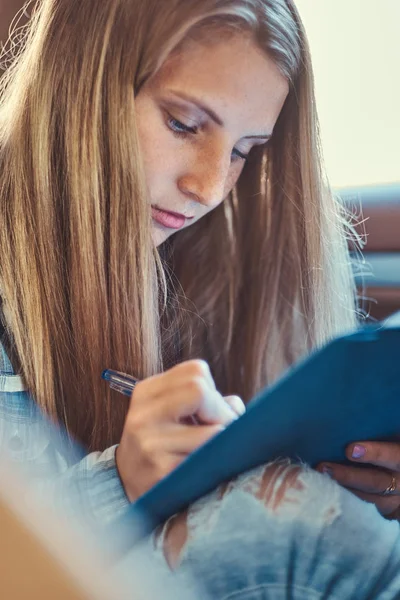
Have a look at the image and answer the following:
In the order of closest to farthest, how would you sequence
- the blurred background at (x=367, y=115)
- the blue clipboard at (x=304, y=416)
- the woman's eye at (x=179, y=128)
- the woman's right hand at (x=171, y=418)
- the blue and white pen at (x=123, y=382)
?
the blue clipboard at (x=304, y=416)
the woman's right hand at (x=171, y=418)
the blue and white pen at (x=123, y=382)
the woman's eye at (x=179, y=128)
the blurred background at (x=367, y=115)

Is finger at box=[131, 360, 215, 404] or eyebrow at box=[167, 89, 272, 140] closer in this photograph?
finger at box=[131, 360, 215, 404]

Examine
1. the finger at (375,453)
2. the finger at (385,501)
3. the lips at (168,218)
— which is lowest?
the finger at (385,501)

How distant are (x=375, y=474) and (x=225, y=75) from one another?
1.37 feet

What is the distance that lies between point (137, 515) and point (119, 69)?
455 millimetres

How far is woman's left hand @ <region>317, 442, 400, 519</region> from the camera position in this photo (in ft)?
1.74

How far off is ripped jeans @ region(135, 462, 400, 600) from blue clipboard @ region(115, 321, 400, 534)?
0.08 ft

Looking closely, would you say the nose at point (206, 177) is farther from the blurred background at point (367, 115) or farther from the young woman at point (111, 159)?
the blurred background at point (367, 115)

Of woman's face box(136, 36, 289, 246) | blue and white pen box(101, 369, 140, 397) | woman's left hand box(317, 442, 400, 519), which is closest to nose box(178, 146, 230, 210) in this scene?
woman's face box(136, 36, 289, 246)

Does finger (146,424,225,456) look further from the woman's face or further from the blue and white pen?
the woman's face

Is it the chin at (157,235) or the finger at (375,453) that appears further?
the chin at (157,235)

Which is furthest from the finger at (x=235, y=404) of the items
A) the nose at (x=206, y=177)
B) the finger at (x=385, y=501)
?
the nose at (x=206, y=177)

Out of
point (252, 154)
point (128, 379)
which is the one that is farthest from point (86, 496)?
point (252, 154)

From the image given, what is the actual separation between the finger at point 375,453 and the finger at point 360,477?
18 mm

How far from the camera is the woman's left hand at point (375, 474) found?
0.53 m
